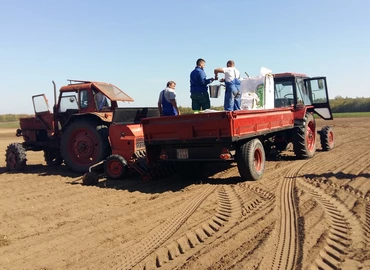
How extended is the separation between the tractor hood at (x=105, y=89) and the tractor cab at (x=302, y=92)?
14.4 ft

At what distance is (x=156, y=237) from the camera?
4199mm

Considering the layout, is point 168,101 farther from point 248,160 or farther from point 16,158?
point 16,158

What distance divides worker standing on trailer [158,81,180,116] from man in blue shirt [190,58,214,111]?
0.42m

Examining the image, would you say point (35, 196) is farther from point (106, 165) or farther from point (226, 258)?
point (226, 258)

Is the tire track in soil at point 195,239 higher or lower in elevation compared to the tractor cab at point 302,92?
lower

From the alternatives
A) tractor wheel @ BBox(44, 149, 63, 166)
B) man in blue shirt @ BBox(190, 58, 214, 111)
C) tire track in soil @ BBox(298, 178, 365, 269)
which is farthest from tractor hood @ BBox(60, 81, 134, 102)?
tire track in soil @ BBox(298, 178, 365, 269)

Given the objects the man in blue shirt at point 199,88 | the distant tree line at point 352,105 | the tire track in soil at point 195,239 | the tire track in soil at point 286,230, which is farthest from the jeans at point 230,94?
the distant tree line at point 352,105

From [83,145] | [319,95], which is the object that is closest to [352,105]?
[319,95]

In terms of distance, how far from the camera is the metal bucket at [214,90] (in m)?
8.37

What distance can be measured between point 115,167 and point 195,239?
4.24 meters

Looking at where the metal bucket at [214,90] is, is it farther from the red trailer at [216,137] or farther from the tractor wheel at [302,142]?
the tractor wheel at [302,142]

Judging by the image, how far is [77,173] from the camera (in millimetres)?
9148

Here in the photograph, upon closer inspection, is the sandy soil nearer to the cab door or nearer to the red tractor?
the red tractor

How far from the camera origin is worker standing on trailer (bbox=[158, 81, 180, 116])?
7586 mm
